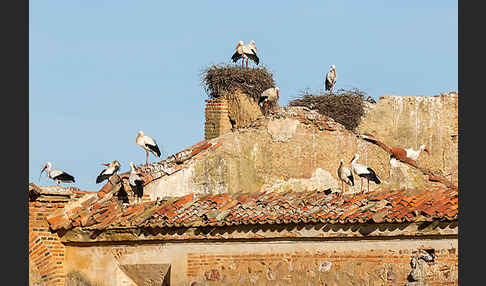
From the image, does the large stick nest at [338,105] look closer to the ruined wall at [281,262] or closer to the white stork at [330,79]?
the white stork at [330,79]

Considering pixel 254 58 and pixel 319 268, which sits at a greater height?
pixel 254 58

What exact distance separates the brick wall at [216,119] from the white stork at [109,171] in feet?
19.0

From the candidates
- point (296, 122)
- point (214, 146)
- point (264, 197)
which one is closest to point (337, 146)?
point (296, 122)

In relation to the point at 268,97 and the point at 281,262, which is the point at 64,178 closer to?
the point at 268,97

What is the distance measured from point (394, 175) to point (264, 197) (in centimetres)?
572

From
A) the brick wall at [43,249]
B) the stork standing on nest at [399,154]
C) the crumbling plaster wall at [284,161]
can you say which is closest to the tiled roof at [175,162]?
the crumbling plaster wall at [284,161]

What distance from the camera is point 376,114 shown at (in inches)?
1057

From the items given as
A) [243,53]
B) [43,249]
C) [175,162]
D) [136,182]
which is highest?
[243,53]

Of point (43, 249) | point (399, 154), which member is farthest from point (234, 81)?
Result: point (43, 249)

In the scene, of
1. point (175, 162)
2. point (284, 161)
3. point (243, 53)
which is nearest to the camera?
point (175, 162)

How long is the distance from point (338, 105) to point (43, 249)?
10961mm

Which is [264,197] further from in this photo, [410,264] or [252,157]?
[252,157]

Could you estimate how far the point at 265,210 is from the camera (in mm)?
15742

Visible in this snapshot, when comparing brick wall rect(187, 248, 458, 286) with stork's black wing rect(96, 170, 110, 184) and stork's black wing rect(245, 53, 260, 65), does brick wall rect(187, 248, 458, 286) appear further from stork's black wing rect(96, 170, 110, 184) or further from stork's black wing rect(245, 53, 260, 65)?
stork's black wing rect(245, 53, 260, 65)
